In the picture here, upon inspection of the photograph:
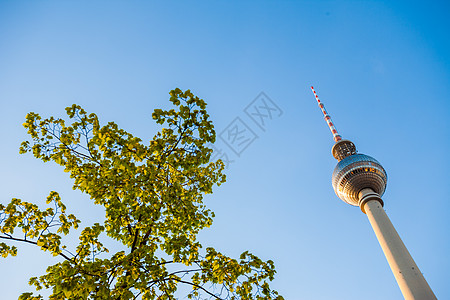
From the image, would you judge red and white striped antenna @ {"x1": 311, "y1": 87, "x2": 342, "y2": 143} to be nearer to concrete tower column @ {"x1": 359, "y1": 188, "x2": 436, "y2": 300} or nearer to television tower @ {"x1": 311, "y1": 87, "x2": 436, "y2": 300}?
television tower @ {"x1": 311, "y1": 87, "x2": 436, "y2": 300}

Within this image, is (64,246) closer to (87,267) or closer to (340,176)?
(87,267)

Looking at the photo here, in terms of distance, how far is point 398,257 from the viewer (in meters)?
30.6

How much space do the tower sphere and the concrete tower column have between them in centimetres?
416

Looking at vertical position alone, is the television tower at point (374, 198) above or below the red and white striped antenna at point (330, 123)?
below

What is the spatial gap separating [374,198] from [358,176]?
16.1 feet

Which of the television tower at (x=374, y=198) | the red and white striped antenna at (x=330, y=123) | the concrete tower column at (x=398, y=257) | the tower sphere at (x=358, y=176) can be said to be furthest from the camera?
the red and white striped antenna at (x=330, y=123)

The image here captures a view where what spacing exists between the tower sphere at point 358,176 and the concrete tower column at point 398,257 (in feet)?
13.7

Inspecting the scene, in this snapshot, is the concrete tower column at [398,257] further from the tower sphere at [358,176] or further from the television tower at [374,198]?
the tower sphere at [358,176]

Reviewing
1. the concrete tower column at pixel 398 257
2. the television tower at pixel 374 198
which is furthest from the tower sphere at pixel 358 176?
the concrete tower column at pixel 398 257

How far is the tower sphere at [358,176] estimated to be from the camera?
42.1 metres

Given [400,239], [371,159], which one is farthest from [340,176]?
[400,239]

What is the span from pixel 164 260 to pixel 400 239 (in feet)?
120

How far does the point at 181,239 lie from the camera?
21.2ft

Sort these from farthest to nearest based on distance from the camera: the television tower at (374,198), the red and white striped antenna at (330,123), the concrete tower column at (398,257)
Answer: the red and white striped antenna at (330,123) → the television tower at (374,198) → the concrete tower column at (398,257)
